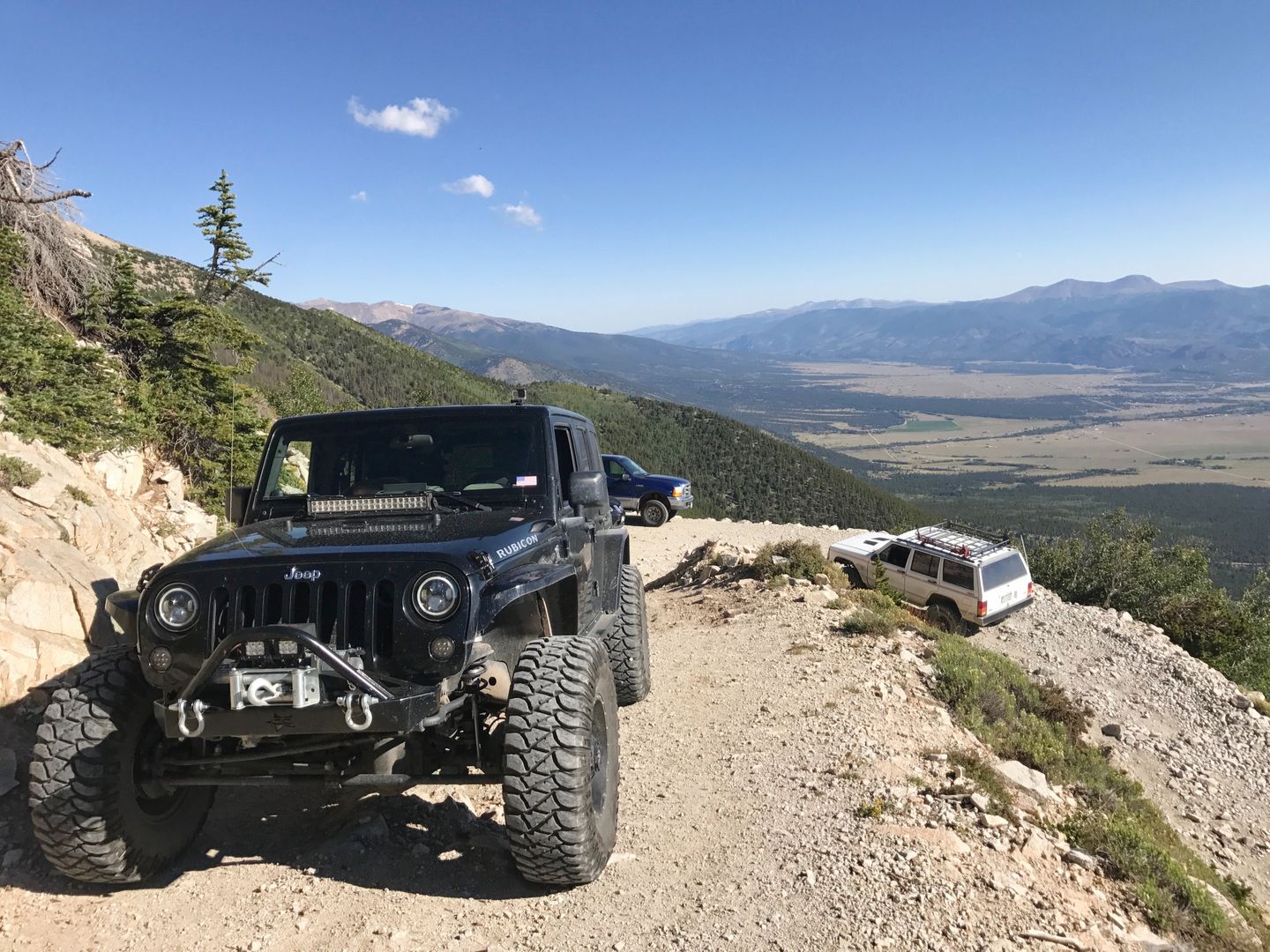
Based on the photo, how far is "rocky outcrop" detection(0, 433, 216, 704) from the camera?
5.49 meters

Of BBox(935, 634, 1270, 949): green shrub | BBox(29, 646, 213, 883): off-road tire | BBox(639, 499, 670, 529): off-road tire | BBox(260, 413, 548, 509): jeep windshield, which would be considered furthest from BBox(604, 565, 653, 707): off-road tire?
BBox(639, 499, 670, 529): off-road tire

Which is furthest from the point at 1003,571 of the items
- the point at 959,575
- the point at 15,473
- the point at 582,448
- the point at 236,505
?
the point at 15,473

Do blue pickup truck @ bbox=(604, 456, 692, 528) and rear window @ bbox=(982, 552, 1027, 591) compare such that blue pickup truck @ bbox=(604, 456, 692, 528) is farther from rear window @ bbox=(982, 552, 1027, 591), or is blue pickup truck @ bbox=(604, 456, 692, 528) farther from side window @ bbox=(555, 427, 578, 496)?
side window @ bbox=(555, 427, 578, 496)

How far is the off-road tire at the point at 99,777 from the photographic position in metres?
3.47

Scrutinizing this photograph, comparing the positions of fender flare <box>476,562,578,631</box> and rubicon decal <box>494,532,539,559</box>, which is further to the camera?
rubicon decal <box>494,532,539,559</box>

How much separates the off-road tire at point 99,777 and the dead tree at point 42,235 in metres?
10.9

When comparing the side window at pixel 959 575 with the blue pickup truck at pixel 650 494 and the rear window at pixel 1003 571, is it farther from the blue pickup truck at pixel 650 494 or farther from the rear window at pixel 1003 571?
the blue pickup truck at pixel 650 494

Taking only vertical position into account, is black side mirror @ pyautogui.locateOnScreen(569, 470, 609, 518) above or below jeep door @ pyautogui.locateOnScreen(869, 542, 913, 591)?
above

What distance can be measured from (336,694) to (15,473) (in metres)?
6.22

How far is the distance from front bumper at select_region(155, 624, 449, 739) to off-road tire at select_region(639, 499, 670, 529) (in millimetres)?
17391

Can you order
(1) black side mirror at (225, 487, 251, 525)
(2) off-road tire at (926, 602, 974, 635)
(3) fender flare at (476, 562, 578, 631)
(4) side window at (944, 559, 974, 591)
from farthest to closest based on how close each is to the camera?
(2) off-road tire at (926, 602, 974, 635) → (4) side window at (944, 559, 974, 591) → (1) black side mirror at (225, 487, 251, 525) → (3) fender flare at (476, 562, 578, 631)

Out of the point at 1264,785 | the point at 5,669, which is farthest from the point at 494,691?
the point at 1264,785

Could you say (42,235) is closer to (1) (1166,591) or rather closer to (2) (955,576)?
(2) (955,576)

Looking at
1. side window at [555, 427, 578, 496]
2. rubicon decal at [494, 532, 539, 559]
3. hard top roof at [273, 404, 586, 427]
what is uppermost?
hard top roof at [273, 404, 586, 427]
